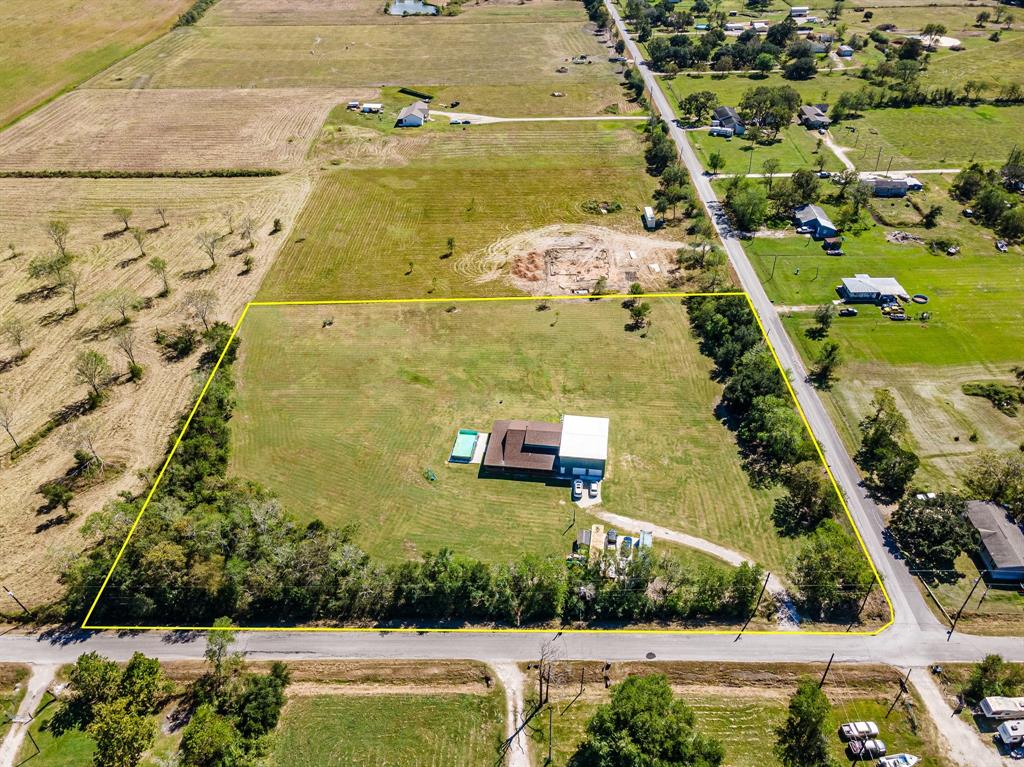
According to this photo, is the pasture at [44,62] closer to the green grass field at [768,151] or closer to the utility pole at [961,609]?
the green grass field at [768,151]

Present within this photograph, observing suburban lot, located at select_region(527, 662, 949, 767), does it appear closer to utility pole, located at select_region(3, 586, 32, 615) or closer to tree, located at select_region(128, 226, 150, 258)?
utility pole, located at select_region(3, 586, 32, 615)

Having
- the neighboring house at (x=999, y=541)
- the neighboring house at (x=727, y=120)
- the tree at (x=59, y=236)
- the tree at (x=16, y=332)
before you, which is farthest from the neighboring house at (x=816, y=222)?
the tree at (x=59, y=236)

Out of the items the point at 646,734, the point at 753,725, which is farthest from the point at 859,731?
the point at 646,734

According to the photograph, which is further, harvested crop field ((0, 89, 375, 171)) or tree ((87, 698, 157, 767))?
harvested crop field ((0, 89, 375, 171))

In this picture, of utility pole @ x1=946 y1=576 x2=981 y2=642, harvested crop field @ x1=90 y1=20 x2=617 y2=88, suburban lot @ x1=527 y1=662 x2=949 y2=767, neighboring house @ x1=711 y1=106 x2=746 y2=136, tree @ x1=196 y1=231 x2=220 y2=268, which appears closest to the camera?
suburban lot @ x1=527 y1=662 x2=949 y2=767

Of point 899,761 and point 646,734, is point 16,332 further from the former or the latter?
point 899,761

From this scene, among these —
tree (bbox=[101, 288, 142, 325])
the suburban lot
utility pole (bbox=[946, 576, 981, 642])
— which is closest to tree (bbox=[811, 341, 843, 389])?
utility pole (bbox=[946, 576, 981, 642])

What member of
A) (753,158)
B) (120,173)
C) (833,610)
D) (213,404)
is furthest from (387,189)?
(833,610)
